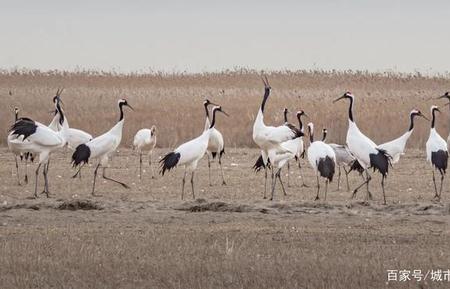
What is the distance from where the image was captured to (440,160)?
16.0 metres

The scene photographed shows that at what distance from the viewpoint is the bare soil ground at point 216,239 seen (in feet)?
28.1

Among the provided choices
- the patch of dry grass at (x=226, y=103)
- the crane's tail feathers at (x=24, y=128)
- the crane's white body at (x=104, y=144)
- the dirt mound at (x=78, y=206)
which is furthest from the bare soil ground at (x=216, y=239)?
the patch of dry grass at (x=226, y=103)

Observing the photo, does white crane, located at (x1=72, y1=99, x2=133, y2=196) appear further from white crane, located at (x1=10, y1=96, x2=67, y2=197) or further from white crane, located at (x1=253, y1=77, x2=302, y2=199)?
white crane, located at (x1=253, y1=77, x2=302, y2=199)

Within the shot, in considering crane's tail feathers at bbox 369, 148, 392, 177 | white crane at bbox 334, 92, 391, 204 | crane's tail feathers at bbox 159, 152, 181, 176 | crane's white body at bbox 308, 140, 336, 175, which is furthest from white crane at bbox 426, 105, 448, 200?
crane's tail feathers at bbox 159, 152, 181, 176

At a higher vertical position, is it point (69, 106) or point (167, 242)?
point (69, 106)

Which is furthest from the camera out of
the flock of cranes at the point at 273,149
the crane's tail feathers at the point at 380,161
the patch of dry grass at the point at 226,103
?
the patch of dry grass at the point at 226,103

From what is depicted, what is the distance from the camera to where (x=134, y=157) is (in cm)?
2356

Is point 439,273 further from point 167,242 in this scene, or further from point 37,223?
point 37,223

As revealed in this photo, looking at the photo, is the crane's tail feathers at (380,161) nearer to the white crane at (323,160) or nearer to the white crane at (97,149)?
the white crane at (323,160)

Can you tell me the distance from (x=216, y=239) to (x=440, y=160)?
20.9 feet

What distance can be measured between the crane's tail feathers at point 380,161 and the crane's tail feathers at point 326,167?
0.62 meters

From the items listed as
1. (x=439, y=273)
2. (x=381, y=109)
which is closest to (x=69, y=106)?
(x=381, y=109)

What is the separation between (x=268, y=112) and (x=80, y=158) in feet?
42.2

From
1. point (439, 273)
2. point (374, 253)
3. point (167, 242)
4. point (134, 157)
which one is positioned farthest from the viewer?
point (134, 157)
